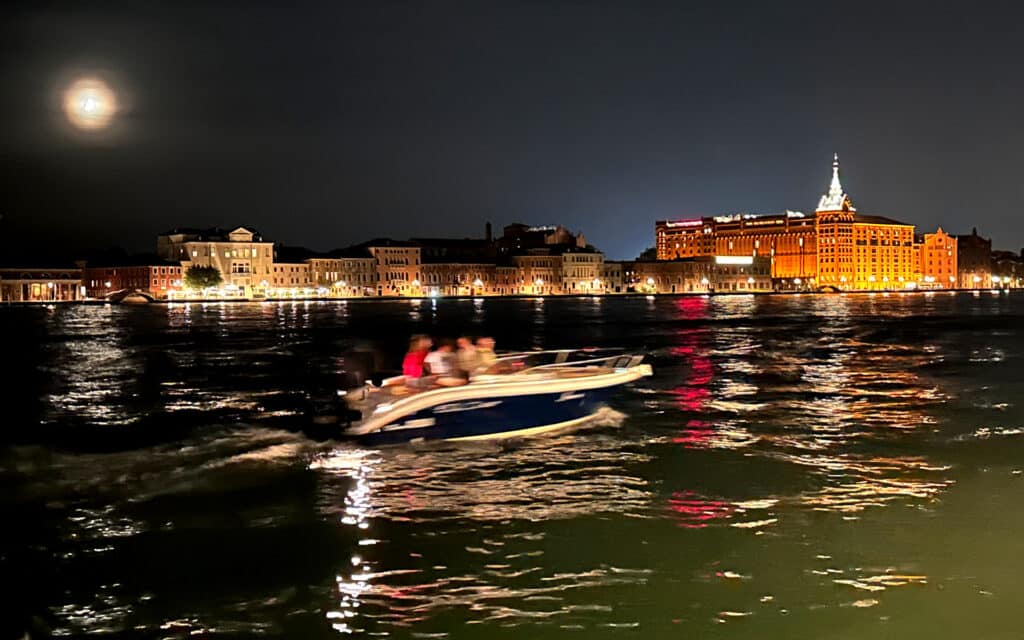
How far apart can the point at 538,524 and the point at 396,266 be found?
579ft

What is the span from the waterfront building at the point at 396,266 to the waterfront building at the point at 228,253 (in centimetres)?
2135

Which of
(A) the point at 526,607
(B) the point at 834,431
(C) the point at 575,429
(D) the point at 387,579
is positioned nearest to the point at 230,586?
(D) the point at 387,579

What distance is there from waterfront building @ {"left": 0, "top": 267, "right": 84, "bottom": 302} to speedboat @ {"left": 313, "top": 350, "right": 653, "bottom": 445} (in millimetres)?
171159

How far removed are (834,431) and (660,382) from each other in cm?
1085

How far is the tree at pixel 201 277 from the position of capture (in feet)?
511

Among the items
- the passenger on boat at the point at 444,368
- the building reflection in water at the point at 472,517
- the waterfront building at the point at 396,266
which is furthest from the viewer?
the waterfront building at the point at 396,266

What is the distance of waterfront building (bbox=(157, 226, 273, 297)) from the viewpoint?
162m

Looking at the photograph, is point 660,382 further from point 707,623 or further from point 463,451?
point 707,623

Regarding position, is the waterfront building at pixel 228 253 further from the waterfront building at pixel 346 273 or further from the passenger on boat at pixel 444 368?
the passenger on boat at pixel 444 368

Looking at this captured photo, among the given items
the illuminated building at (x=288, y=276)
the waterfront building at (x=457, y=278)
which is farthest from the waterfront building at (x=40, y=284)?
the waterfront building at (x=457, y=278)

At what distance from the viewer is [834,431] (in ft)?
62.6

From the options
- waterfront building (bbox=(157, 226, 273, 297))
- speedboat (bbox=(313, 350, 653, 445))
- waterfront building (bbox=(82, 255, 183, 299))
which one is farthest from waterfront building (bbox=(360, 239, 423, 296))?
speedboat (bbox=(313, 350, 653, 445))

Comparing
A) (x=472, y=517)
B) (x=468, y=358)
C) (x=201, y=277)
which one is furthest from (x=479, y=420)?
(x=201, y=277)

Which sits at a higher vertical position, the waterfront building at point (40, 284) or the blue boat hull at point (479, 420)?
the waterfront building at point (40, 284)
